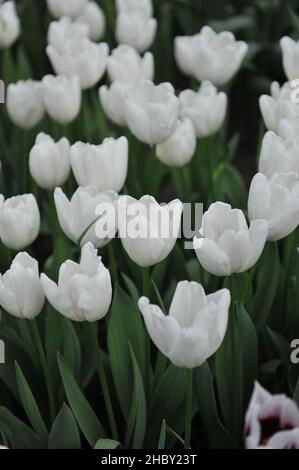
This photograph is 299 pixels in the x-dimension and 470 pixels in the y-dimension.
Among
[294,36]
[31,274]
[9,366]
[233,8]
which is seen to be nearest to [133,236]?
[31,274]

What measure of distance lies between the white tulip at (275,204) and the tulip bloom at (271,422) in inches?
15.2

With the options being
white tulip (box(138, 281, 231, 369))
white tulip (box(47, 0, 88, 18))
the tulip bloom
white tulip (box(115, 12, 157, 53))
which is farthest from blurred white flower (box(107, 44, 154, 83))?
the tulip bloom

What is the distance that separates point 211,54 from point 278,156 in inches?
23.4

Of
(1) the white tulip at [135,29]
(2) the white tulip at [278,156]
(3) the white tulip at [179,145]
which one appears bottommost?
(2) the white tulip at [278,156]

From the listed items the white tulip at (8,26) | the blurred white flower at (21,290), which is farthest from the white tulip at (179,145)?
the white tulip at (8,26)

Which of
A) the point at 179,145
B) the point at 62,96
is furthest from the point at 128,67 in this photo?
the point at 179,145

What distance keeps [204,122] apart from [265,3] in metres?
1.29

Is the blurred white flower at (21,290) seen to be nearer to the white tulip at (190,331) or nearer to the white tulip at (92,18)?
the white tulip at (190,331)

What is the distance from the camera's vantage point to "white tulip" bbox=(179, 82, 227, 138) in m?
1.99

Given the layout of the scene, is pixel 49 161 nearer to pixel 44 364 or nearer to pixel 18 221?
pixel 18 221

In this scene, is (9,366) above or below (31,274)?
below

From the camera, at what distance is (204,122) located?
2008mm

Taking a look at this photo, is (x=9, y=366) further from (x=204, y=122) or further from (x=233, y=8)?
(x=233, y=8)

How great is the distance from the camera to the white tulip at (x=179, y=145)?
1.92 m
